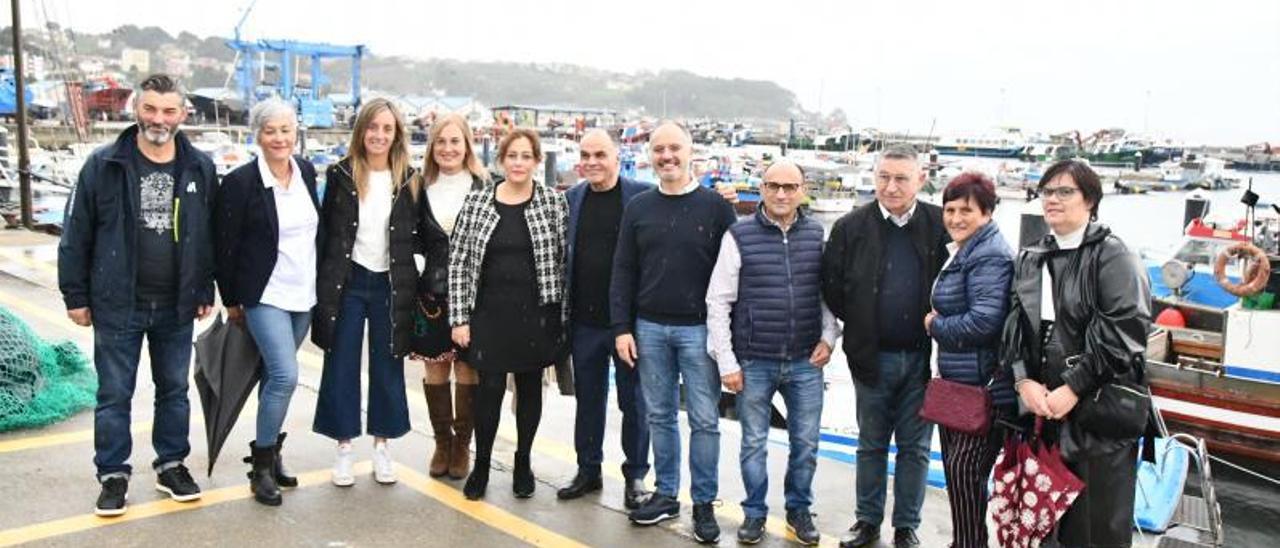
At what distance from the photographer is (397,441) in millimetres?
5160

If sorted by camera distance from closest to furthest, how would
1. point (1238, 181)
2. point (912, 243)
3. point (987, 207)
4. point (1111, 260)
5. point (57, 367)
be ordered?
1. point (1111, 260)
2. point (987, 207)
3. point (912, 243)
4. point (57, 367)
5. point (1238, 181)

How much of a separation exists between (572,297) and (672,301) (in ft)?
1.81

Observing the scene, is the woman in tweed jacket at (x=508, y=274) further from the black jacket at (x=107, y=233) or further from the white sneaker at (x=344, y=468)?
the black jacket at (x=107, y=233)

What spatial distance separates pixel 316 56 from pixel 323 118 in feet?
19.1

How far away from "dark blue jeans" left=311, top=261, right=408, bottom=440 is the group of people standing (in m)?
0.01

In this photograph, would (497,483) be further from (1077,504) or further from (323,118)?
(323,118)

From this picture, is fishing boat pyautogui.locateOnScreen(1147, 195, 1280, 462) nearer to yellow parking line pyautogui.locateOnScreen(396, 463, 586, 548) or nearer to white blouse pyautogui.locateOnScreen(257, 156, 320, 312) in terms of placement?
yellow parking line pyautogui.locateOnScreen(396, 463, 586, 548)

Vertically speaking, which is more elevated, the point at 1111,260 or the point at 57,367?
the point at 1111,260

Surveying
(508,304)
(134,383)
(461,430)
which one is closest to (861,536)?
(508,304)

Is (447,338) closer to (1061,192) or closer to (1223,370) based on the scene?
(1061,192)

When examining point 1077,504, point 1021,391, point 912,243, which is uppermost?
point 912,243

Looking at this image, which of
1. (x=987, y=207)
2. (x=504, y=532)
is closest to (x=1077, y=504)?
(x=987, y=207)

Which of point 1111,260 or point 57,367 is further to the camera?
point 57,367

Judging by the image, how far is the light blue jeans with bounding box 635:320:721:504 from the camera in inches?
162
